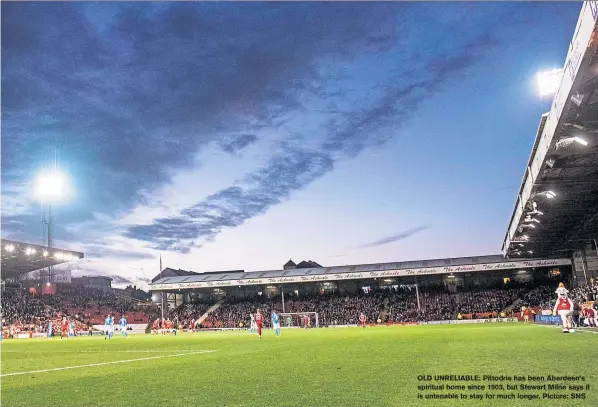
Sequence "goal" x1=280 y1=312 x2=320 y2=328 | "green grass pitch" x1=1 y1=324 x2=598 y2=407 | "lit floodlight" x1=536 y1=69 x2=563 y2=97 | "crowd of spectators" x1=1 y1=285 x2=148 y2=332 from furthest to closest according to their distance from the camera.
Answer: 1. "goal" x1=280 y1=312 x2=320 y2=328
2. "crowd of spectators" x1=1 y1=285 x2=148 y2=332
3. "lit floodlight" x1=536 y1=69 x2=563 y2=97
4. "green grass pitch" x1=1 y1=324 x2=598 y2=407

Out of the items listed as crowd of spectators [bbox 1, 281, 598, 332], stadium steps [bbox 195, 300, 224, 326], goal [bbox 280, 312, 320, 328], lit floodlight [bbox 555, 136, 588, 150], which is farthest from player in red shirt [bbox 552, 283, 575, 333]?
stadium steps [bbox 195, 300, 224, 326]

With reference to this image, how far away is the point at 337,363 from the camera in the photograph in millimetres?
9656

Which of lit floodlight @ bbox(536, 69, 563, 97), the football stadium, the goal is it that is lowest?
the goal

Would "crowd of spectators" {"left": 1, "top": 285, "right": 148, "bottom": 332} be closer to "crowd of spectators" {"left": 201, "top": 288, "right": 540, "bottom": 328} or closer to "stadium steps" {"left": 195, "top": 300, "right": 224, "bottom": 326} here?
"stadium steps" {"left": 195, "top": 300, "right": 224, "bottom": 326}

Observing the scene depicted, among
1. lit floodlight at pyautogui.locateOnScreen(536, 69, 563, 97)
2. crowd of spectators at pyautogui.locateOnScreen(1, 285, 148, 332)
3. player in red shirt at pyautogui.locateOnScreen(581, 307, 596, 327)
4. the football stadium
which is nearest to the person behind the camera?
the football stadium

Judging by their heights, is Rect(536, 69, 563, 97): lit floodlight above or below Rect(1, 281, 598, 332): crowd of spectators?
above

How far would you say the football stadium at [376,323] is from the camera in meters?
6.28

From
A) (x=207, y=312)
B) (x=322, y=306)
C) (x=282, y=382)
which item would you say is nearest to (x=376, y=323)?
(x=322, y=306)

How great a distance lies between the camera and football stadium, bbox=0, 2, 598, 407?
6.28m

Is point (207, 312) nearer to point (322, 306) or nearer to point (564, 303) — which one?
point (322, 306)

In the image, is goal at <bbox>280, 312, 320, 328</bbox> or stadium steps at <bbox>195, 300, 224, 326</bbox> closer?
goal at <bbox>280, 312, 320, 328</bbox>

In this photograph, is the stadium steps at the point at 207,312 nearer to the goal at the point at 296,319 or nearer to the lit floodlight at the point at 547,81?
the goal at the point at 296,319

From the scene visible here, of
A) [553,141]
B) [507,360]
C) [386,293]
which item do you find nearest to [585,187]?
[553,141]

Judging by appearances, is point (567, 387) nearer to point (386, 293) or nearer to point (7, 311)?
point (386, 293)
